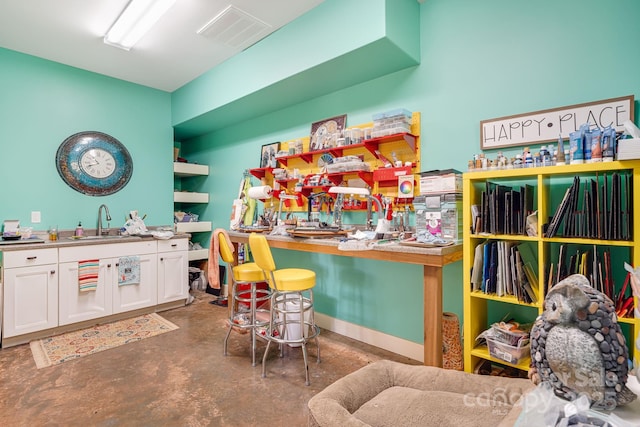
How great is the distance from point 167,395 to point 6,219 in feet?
8.76

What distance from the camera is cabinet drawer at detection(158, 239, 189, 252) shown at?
3.76 m

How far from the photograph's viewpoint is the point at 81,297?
320 centimetres

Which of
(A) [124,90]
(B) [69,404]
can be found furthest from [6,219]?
(B) [69,404]

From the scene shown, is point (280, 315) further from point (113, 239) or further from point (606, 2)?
point (606, 2)

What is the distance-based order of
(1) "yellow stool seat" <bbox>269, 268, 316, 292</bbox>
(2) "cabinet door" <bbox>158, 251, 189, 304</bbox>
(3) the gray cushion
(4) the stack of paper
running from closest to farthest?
(3) the gray cushion → (4) the stack of paper → (1) "yellow stool seat" <bbox>269, 268, 316, 292</bbox> → (2) "cabinet door" <bbox>158, 251, 189, 304</bbox>

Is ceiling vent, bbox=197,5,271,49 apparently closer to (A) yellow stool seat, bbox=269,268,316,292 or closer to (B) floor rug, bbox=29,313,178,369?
(A) yellow stool seat, bbox=269,268,316,292

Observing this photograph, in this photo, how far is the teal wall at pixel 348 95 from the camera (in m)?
1.97

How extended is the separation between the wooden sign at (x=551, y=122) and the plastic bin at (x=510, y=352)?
3.97ft

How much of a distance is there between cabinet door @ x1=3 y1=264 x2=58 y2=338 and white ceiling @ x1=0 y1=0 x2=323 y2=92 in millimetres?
2114

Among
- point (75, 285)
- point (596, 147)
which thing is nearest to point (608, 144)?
point (596, 147)

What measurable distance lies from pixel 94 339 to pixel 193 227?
6.30 ft

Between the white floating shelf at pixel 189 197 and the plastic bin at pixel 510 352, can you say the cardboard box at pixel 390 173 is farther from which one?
the white floating shelf at pixel 189 197

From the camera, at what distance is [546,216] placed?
1.77 m

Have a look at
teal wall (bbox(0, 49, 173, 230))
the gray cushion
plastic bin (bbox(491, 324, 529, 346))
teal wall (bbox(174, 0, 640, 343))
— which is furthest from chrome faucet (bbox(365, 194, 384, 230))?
teal wall (bbox(0, 49, 173, 230))
